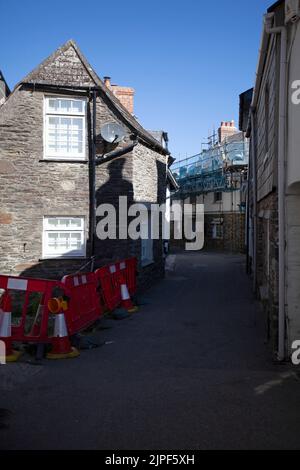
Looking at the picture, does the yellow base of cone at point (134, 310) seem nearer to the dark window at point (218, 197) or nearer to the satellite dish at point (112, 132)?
the satellite dish at point (112, 132)

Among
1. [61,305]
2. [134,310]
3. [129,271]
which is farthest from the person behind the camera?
[129,271]

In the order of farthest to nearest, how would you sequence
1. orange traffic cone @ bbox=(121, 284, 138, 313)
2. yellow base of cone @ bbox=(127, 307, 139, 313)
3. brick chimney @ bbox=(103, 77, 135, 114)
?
brick chimney @ bbox=(103, 77, 135, 114) → orange traffic cone @ bbox=(121, 284, 138, 313) → yellow base of cone @ bbox=(127, 307, 139, 313)

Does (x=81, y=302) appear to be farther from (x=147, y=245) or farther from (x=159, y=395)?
(x=147, y=245)

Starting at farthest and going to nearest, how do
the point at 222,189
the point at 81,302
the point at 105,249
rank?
the point at 222,189, the point at 105,249, the point at 81,302

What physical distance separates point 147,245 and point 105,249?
3172 mm

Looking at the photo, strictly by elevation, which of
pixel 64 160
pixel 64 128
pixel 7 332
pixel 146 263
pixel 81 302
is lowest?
pixel 7 332

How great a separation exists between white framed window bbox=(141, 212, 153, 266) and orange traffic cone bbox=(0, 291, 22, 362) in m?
7.54

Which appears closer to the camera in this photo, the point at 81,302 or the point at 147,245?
the point at 81,302

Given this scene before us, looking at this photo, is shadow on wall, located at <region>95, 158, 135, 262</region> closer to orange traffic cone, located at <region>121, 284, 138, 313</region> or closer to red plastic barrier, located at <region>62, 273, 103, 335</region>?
orange traffic cone, located at <region>121, 284, 138, 313</region>

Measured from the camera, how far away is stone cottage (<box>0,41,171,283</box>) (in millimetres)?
12422

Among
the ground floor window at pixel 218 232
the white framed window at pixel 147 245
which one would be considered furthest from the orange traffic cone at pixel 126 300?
the ground floor window at pixel 218 232

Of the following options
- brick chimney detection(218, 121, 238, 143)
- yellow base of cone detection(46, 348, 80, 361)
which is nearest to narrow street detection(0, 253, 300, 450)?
yellow base of cone detection(46, 348, 80, 361)

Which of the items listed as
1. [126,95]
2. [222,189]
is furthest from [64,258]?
[222,189]

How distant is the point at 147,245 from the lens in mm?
15812
